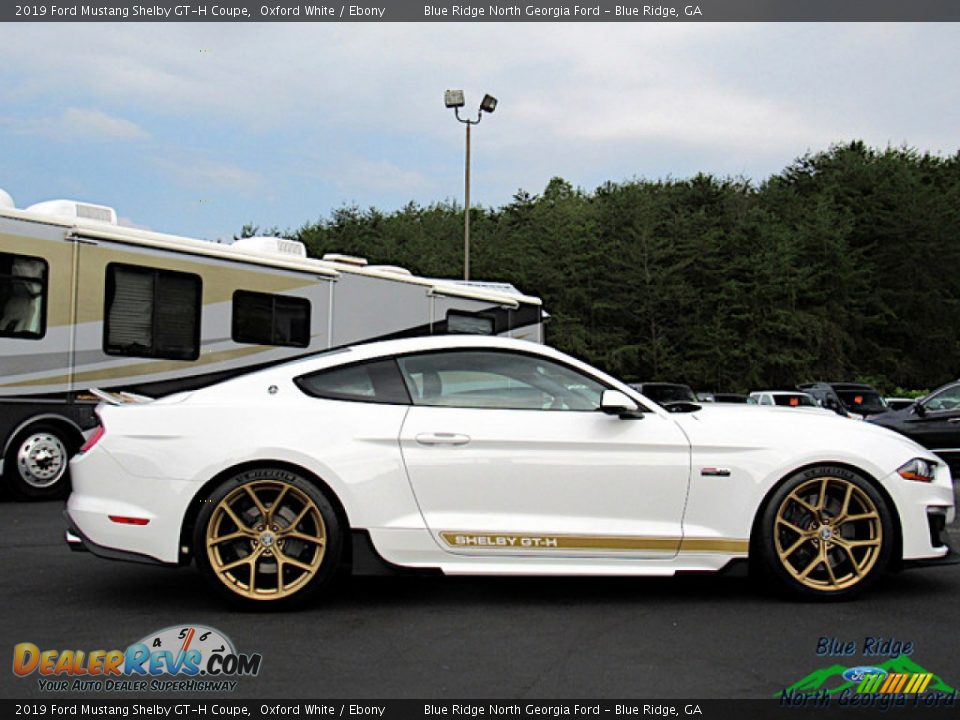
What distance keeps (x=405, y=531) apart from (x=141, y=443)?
139cm

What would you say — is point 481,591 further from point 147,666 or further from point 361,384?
point 147,666

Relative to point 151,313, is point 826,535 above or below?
below

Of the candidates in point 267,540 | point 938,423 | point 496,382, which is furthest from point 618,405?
point 938,423

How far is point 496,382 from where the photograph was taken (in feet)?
17.9

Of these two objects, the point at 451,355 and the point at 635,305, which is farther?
the point at 635,305

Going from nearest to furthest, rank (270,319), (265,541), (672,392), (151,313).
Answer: (265,541) → (151,313) → (270,319) → (672,392)

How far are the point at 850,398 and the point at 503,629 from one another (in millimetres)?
23680

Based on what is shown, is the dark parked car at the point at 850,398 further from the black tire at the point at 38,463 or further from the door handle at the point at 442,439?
the door handle at the point at 442,439

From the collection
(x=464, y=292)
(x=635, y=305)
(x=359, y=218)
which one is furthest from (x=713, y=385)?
(x=464, y=292)

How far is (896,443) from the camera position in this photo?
5441 millimetres

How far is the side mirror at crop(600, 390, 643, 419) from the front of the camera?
16.8 feet
